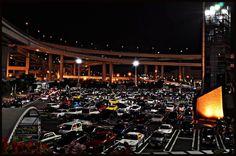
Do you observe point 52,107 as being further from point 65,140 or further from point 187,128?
point 187,128

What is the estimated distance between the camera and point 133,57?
105 m

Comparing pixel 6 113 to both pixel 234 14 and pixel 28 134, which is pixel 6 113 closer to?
pixel 28 134

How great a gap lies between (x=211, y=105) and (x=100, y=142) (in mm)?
10791

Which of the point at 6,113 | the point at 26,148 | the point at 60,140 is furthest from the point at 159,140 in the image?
the point at 26,148

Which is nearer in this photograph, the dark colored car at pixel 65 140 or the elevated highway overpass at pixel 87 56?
the dark colored car at pixel 65 140

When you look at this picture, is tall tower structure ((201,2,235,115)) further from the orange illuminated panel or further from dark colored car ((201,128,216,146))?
dark colored car ((201,128,216,146))

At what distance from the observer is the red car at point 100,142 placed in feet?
42.6

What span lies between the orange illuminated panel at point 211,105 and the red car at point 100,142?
9170 millimetres

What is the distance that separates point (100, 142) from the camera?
1341cm

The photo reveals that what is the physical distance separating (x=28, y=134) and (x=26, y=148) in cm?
709

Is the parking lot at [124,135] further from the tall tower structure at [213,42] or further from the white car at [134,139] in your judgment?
the tall tower structure at [213,42]

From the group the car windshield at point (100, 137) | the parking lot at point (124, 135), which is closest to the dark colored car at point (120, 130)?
the parking lot at point (124, 135)

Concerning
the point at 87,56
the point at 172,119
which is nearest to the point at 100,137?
the point at 172,119

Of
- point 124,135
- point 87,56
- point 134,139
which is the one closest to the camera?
point 134,139
